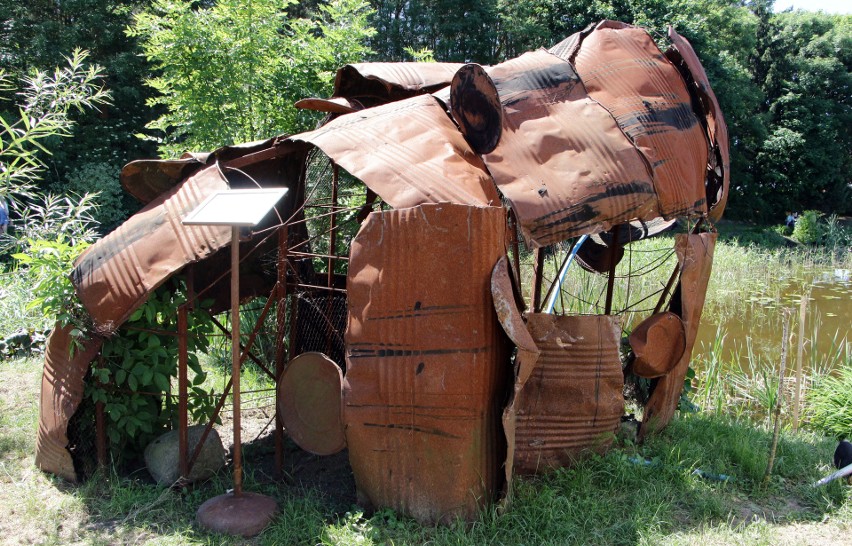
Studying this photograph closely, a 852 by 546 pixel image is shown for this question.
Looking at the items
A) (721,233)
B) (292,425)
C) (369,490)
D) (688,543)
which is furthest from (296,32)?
(721,233)

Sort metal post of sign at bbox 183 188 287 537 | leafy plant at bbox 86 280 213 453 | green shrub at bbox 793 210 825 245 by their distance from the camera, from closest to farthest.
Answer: metal post of sign at bbox 183 188 287 537 → leafy plant at bbox 86 280 213 453 → green shrub at bbox 793 210 825 245

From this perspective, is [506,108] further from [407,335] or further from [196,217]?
[196,217]

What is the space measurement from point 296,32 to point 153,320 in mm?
3910

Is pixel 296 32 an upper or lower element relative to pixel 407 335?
upper

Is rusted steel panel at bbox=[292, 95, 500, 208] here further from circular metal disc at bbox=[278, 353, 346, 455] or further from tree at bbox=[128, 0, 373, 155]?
tree at bbox=[128, 0, 373, 155]

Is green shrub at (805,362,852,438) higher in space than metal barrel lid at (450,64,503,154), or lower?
lower

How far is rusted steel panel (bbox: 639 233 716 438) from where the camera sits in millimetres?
4418

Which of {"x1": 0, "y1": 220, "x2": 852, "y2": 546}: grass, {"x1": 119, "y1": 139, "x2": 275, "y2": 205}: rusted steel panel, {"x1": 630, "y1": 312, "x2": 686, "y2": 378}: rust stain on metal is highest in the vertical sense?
{"x1": 119, "y1": 139, "x2": 275, "y2": 205}: rusted steel panel

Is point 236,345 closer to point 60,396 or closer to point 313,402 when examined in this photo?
point 313,402

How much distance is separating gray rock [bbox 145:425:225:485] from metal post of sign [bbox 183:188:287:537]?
0.48 metres

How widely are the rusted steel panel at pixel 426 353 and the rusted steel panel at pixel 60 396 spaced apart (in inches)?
67.8

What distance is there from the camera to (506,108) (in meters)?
3.92

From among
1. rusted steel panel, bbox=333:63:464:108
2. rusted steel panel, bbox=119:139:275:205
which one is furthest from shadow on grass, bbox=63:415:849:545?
rusted steel panel, bbox=333:63:464:108

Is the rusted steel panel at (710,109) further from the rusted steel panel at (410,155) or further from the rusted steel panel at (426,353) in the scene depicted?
the rusted steel panel at (426,353)
